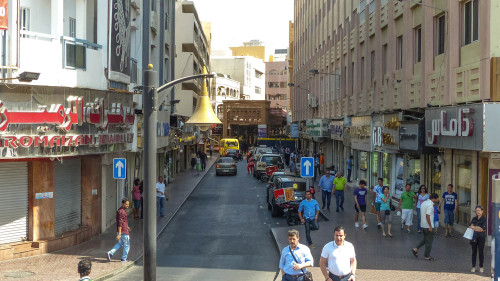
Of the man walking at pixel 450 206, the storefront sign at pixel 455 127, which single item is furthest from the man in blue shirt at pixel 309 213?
the storefront sign at pixel 455 127

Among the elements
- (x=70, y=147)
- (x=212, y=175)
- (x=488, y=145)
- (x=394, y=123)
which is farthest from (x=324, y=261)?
(x=212, y=175)

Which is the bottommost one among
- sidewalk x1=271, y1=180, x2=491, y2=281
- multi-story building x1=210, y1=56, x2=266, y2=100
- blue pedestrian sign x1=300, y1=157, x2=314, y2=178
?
sidewalk x1=271, y1=180, x2=491, y2=281

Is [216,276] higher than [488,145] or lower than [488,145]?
lower

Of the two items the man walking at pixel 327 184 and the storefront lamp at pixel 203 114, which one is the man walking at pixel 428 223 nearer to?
the storefront lamp at pixel 203 114

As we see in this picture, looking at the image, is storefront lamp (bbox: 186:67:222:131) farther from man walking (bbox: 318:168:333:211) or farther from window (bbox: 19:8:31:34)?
man walking (bbox: 318:168:333:211)

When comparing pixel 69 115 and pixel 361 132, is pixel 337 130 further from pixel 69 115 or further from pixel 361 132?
pixel 69 115

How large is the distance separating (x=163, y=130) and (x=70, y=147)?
1478cm

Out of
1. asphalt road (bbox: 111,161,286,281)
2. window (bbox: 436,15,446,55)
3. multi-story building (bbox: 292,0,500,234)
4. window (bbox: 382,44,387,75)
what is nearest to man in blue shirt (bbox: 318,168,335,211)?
Result: asphalt road (bbox: 111,161,286,281)

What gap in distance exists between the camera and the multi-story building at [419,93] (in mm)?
17109

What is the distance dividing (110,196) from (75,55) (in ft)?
22.9

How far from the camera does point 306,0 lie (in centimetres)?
6291

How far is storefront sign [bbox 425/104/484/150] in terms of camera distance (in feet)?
54.0

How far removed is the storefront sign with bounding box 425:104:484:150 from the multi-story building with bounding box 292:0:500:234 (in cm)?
3

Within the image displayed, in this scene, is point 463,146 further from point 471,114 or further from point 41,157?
point 41,157
